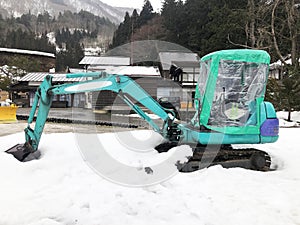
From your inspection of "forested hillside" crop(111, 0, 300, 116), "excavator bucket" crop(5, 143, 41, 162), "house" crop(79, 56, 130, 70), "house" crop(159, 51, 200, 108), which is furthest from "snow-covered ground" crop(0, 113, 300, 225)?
"house" crop(79, 56, 130, 70)

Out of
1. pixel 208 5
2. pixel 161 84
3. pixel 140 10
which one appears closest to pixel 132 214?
pixel 161 84

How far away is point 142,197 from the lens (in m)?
3.57

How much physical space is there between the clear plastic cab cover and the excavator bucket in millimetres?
3265

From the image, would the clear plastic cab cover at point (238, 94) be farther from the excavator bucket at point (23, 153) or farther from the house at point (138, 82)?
the house at point (138, 82)

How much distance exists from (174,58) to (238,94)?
2686cm

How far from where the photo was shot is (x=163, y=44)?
36.2 meters

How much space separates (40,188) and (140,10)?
60022 mm

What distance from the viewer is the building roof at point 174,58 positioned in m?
29.6

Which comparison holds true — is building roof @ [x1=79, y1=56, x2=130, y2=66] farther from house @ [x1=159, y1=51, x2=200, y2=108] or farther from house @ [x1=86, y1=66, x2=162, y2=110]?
house @ [x1=86, y1=66, x2=162, y2=110]

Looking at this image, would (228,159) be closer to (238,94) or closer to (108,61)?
(238,94)

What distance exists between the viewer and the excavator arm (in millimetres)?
4746

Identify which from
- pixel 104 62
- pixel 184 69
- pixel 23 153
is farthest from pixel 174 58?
pixel 23 153

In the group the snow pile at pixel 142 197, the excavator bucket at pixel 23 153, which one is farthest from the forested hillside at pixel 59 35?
the snow pile at pixel 142 197

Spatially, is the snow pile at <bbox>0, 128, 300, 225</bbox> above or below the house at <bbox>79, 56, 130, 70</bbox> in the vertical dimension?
below
